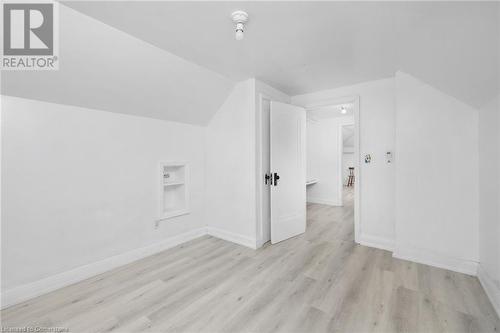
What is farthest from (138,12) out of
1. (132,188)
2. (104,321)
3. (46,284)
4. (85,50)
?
(46,284)

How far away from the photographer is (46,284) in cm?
198

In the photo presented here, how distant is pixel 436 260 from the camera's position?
7.97 feet

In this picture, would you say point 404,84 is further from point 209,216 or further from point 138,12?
point 209,216

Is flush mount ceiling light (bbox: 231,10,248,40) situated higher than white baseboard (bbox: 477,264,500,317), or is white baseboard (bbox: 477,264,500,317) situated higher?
flush mount ceiling light (bbox: 231,10,248,40)

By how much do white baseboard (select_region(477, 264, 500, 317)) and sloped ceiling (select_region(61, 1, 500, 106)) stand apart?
1647mm

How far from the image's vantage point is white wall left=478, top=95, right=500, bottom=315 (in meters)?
1.82

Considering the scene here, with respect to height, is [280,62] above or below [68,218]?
above

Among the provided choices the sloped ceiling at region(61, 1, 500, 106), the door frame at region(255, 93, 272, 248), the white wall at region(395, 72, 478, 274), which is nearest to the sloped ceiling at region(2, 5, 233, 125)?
the sloped ceiling at region(61, 1, 500, 106)

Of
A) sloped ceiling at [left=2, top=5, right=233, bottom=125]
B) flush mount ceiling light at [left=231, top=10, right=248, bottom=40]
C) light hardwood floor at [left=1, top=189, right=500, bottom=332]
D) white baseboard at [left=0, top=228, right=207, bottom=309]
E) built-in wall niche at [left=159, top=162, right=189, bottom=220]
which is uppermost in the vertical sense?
flush mount ceiling light at [left=231, top=10, right=248, bottom=40]

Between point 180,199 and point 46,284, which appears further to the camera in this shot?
point 180,199

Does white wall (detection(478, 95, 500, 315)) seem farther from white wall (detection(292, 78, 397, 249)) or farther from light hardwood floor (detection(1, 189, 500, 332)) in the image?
white wall (detection(292, 78, 397, 249))

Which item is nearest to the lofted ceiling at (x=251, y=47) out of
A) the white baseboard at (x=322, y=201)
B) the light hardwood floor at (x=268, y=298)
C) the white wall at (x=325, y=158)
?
the light hardwood floor at (x=268, y=298)

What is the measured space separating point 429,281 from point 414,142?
151 cm

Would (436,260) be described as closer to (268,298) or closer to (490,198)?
(490,198)
